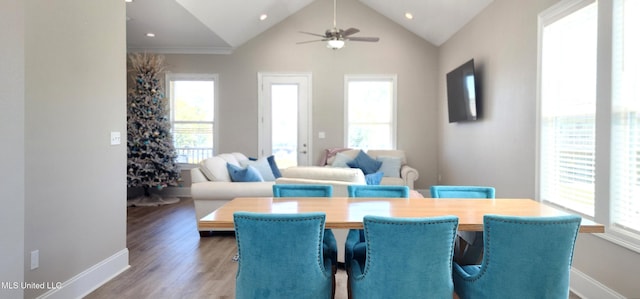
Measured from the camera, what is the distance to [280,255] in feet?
5.30

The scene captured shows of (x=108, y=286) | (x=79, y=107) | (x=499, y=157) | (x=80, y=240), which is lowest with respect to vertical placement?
(x=108, y=286)

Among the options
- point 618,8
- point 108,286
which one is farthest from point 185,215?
point 618,8

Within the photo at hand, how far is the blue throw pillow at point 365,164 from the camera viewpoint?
6367 mm

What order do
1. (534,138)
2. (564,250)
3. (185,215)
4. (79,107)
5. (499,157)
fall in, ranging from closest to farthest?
1. (564,250)
2. (79,107)
3. (534,138)
4. (499,157)
5. (185,215)

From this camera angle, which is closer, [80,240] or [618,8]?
[618,8]

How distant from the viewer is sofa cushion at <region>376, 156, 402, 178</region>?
6.33 meters

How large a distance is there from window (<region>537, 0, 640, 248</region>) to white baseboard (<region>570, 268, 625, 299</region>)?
374mm

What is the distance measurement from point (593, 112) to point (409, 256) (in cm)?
219

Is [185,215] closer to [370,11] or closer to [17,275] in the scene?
A: [17,275]

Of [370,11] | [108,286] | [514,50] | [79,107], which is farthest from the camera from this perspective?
[370,11]

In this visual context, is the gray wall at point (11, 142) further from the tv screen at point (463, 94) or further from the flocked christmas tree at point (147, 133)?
the tv screen at point (463, 94)

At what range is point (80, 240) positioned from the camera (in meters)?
2.69

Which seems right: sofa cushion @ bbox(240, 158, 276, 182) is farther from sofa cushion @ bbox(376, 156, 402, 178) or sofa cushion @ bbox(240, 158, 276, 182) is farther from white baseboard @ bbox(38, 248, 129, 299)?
white baseboard @ bbox(38, 248, 129, 299)

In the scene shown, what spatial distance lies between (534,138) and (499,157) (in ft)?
2.57
